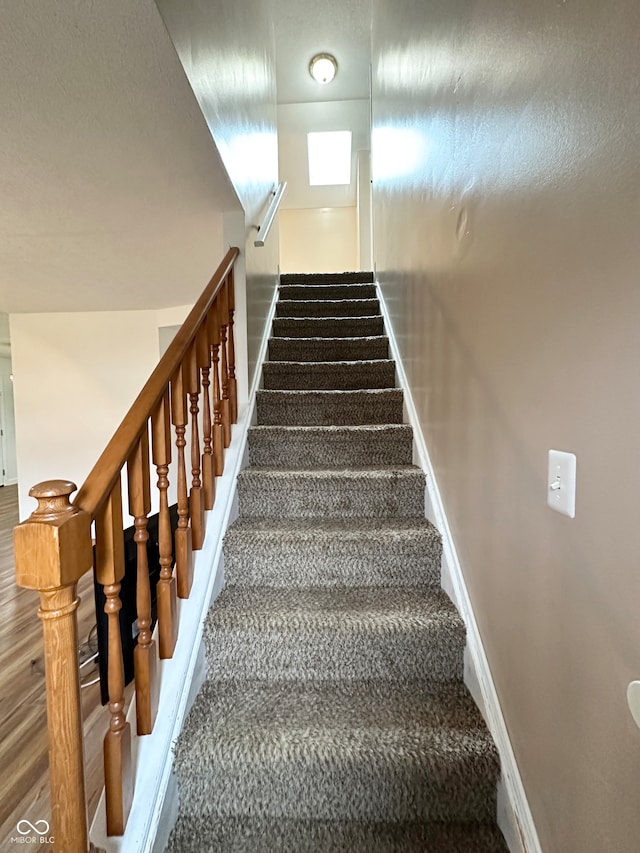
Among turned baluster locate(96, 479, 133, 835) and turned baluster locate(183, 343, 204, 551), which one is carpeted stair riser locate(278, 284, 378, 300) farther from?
turned baluster locate(96, 479, 133, 835)

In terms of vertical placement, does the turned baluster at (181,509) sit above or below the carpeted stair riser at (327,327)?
below

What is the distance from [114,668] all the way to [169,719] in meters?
0.27

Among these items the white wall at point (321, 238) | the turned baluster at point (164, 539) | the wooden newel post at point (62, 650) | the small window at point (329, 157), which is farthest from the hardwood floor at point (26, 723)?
the small window at point (329, 157)

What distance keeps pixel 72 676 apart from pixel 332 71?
4.97 m

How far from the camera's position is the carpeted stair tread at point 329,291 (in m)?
3.36

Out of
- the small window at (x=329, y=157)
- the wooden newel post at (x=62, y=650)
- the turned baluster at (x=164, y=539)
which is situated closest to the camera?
the wooden newel post at (x=62, y=650)

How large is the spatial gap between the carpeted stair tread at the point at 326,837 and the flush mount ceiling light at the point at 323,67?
513 centimetres

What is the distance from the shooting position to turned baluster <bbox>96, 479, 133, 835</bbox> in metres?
0.86

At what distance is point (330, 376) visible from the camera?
8.04 ft

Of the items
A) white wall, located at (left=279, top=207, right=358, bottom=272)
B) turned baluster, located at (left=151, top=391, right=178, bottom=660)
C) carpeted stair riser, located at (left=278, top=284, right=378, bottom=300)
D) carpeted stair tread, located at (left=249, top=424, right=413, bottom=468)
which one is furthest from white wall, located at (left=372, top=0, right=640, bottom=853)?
white wall, located at (left=279, top=207, right=358, bottom=272)

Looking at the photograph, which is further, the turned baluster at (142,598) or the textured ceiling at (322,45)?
the textured ceiling at (322,45)

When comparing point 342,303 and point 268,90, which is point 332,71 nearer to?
point 268,90

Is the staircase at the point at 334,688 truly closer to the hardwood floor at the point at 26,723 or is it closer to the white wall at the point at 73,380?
the hardwood floor at the point at 26,723

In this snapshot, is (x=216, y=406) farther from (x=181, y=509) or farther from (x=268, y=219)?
(x=268, y=219)
